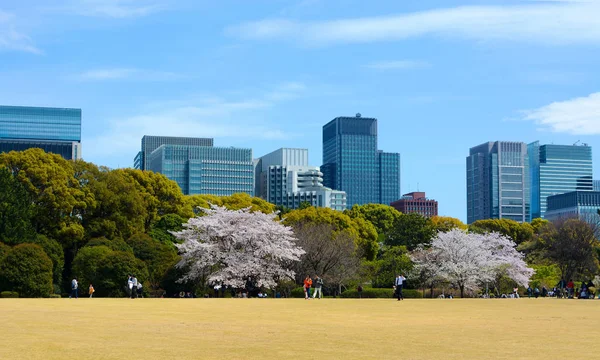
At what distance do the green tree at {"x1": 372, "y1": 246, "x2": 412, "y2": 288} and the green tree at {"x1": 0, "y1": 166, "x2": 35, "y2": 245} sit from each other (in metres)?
27.9

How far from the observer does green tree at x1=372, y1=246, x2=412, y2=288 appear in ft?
219

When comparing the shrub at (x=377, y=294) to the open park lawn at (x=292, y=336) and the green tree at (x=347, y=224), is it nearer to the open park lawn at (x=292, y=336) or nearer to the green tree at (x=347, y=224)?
the green tree at (x=347, y=224)

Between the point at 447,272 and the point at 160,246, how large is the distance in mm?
22013

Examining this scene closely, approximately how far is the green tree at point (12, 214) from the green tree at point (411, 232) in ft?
120

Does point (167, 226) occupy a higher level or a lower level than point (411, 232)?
higher

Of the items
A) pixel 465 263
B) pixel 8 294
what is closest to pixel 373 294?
pixel 465 263

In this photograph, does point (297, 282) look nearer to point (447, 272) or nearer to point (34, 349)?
point (447, 272)

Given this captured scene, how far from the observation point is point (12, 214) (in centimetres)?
5584

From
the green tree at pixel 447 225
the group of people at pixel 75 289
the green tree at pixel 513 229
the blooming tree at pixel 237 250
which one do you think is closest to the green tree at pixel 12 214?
the group of people at pixel 75 289

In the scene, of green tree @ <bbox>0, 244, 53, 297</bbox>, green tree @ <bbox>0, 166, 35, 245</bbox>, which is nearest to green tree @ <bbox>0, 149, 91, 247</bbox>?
green tree @ <bbox>0, 166, 35, 245</bbox>

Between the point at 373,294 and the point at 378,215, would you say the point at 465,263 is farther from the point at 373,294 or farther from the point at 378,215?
the point at 378,215

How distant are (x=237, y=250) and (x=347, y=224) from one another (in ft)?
105

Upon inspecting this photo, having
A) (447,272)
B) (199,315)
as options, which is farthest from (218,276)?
(199,315)

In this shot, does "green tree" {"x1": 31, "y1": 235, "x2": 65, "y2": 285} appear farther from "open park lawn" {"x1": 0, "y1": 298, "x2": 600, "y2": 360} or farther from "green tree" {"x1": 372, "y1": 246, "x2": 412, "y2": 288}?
"open park lawn" {"x1": 0, "y1": 298, "x2": 600, "y2": 360}
